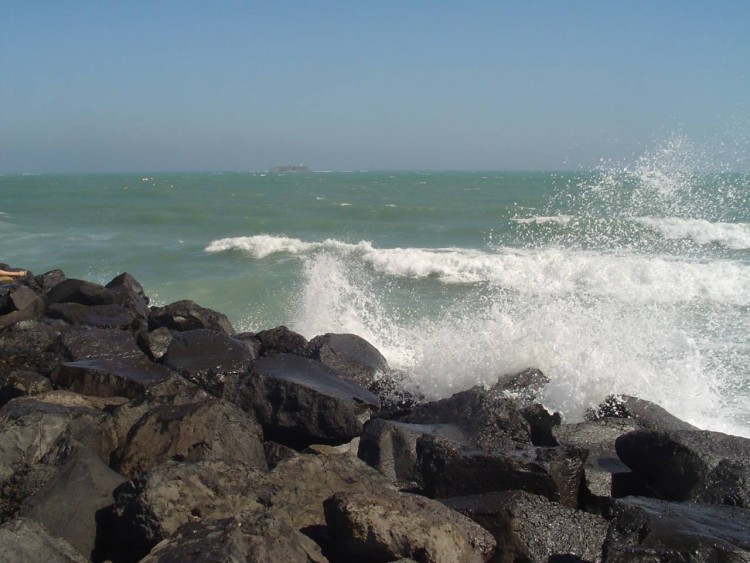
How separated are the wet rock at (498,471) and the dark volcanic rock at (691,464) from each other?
47cm

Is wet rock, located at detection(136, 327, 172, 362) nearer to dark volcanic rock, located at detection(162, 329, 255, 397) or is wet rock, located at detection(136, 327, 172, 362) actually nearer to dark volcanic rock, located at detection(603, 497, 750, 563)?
dark volcanic rock, located at detection(162, 329, 255, 397)

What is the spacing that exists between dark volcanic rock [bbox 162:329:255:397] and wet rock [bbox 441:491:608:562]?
2754 mm

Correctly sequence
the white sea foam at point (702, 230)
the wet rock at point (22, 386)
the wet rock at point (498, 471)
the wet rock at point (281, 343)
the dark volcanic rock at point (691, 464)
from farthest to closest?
the white sea foam at point (702, 230) < the wet rock at point (281, 343) < the wet rock at point (22, 386) < the dark volcanic rock at point (691, 464) < the wet rock at point (498, 471)

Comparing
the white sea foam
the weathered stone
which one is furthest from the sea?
the weathered stone

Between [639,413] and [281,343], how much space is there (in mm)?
3445

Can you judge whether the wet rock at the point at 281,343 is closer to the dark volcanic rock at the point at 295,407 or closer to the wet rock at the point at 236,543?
the dark volcanic rock at the point at 295,407

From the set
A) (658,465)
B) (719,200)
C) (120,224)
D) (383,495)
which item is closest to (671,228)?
(719,200)

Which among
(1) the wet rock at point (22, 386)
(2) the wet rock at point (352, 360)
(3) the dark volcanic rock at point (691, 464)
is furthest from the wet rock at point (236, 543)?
(2) the wet rock at point (352, 360)

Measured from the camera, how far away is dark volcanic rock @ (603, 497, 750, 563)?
292 cm

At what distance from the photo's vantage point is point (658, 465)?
430 centimetres

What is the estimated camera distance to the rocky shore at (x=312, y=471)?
3.04 metres

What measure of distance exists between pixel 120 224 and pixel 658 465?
23.5m

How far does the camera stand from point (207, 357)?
609 centimetres

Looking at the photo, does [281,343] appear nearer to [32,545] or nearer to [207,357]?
[207,357]
